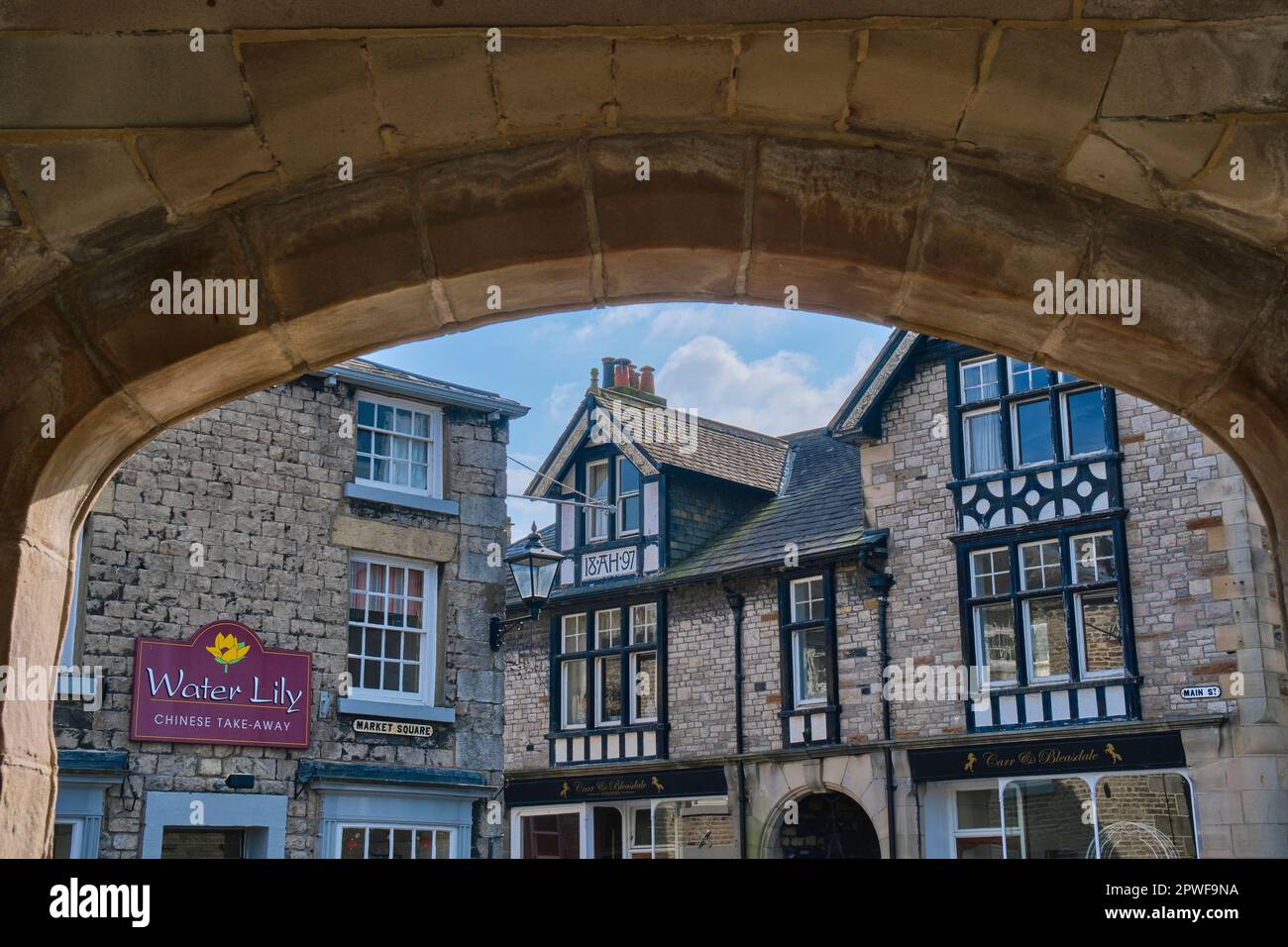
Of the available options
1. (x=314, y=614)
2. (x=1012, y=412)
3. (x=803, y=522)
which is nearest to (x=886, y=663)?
(x=803, y=522)

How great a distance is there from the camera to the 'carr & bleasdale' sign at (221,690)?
12.6 meters

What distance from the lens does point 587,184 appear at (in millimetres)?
3211

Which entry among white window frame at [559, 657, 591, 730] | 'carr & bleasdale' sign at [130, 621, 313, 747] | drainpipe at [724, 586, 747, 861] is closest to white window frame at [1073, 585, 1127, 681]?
drainpipe at [724, 586, 747, 861]

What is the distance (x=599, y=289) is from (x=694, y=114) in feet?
1.70

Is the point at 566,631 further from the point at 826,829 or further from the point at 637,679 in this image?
the point at 826,829

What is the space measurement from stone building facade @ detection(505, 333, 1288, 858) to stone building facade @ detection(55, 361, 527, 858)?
134 inches

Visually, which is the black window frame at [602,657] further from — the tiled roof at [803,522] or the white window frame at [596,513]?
the white window frame at [596,513]

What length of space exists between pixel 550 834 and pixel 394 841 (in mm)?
8030

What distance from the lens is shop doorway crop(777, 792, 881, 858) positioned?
18672 mm

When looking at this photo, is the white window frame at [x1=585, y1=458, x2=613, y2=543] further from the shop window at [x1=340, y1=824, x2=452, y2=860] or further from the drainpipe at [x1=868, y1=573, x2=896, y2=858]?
the shop window at [x1=340, y1=824, x2=452, y2=860]

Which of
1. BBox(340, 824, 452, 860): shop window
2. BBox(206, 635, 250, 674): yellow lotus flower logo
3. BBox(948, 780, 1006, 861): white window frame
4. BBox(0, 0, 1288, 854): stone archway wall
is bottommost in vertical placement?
BBox(340, 824, 452, 860): shop window

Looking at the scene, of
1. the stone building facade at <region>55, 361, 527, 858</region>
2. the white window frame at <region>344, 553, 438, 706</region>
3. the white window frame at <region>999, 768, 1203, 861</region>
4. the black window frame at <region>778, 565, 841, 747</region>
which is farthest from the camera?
the black window frame at <region>778, 565, 841, 747</region>

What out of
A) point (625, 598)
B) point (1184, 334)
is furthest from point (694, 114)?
point (625, 598)

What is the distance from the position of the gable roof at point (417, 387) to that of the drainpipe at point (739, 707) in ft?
17.6
